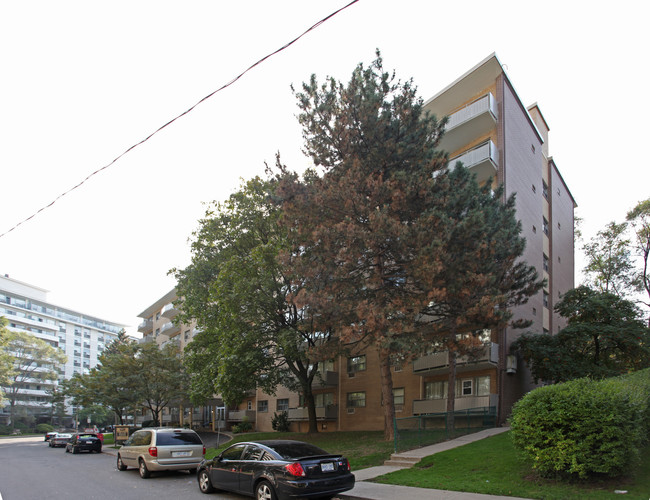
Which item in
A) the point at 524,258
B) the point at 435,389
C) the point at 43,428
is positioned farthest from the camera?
the point at 43,428

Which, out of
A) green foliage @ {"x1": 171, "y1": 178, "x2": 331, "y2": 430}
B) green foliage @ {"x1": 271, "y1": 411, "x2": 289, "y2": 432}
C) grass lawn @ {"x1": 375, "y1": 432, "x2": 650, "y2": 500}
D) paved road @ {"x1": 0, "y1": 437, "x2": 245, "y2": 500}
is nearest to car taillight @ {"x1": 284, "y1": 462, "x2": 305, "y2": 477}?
paved road @ {"x1": 0, "y1": 437, "x2": 245, "y2": 500}

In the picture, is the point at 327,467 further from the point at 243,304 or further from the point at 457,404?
the point at 457,404

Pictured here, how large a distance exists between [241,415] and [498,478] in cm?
3250

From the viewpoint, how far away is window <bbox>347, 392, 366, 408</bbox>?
2864 cm

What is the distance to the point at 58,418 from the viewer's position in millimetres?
90125

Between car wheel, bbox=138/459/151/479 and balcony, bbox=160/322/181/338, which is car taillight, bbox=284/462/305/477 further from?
balcony, bbox=160/322/181/338

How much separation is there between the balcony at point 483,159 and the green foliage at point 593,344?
7627mm

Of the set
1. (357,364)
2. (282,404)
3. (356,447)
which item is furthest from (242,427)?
(356,447)

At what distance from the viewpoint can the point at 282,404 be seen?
36.4 m

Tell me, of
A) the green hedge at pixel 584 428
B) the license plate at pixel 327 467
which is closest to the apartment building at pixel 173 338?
the license plate at pixel 327 467

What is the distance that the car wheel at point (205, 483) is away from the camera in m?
11.1

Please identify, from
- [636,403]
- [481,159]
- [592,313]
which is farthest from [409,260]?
[592,313]

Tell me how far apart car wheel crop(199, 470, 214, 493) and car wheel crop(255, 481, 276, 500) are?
2.11 metres

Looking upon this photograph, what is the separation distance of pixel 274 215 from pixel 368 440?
35.8ft
